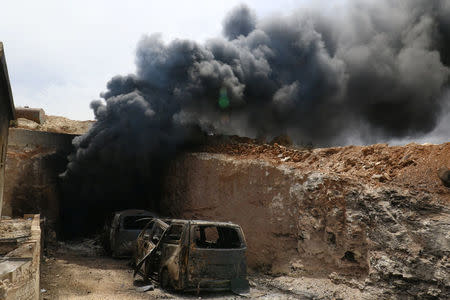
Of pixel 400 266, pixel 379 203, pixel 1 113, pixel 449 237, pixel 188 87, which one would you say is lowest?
pixel 400 266

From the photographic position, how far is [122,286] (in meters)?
7.63

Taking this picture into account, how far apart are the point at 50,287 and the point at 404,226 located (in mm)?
7025

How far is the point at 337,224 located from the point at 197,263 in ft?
10.5

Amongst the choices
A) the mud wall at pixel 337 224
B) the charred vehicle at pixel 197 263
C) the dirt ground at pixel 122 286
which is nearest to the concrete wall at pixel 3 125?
the dirt ground at pixel 122 286

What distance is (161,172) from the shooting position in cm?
1527

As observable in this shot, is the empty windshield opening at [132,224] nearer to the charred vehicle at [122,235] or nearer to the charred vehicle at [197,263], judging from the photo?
the charred vehicle at [122,235]

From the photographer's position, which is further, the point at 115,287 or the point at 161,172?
the point at 161,172

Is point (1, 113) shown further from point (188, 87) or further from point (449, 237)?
point (449, 237)

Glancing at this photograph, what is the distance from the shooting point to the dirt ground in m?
6.90

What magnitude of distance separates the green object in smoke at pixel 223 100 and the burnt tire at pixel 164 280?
8.93 m

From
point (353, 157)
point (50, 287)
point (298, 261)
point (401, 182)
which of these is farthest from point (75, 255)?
point (401, 182)

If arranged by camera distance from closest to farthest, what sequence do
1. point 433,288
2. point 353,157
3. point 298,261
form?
point 433,288, point 298,261, point 353,157

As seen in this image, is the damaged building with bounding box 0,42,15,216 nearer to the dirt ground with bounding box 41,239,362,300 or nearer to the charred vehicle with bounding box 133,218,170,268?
the dirt ground with bounding box 41,239,362,300

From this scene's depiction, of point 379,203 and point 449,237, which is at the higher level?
point 379,203
